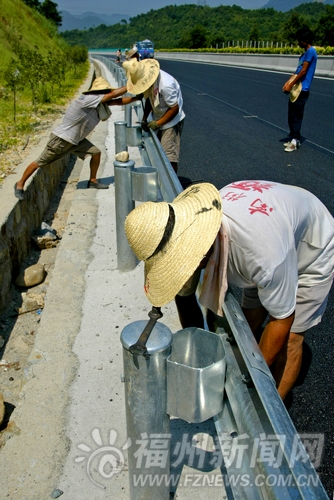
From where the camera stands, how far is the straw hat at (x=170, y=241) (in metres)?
1.77

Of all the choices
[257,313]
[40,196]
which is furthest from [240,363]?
[40,196]

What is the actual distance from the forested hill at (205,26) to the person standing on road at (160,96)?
205 ft

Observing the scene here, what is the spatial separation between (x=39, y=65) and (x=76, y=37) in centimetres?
17122

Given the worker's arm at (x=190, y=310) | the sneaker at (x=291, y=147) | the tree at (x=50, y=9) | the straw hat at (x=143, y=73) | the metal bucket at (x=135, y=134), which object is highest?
the tree at (x=50, y=9)

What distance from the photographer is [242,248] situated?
1.96 meters

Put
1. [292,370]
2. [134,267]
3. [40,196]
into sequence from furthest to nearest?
[40,196] < [134,267] < [292,370]

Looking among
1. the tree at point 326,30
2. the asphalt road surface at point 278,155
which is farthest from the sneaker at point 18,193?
the tree at point 326,30

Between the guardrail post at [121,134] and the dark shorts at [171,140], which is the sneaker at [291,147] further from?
the guardrail post at [121,134]

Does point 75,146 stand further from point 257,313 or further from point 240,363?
point 240,363

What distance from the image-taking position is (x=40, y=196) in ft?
21.0

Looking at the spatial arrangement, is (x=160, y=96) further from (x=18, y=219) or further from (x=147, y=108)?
(x=18, y=219)

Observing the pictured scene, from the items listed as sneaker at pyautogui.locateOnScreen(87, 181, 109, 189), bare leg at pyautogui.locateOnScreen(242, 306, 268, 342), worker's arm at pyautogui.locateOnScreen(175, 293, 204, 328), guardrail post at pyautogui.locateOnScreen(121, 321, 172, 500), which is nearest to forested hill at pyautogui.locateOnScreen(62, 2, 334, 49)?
sneaker at pyautogui.locateOnScreen(87, 181, 109, 189)

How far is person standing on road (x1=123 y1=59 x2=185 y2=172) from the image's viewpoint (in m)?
5.02

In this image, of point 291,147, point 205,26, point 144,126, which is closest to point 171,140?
point 144,126
